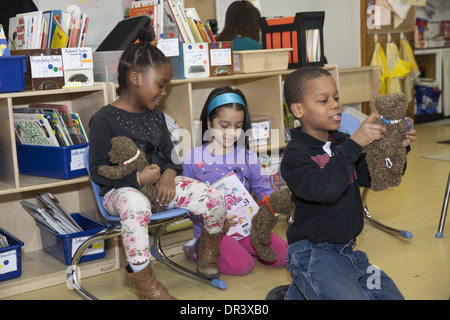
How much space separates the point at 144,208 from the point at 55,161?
55cm

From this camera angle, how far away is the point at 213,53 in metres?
2.52

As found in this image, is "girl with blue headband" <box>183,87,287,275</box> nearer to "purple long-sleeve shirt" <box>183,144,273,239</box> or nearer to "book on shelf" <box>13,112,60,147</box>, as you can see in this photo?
"purple long-sleeve shirt" <box>183,144,273,239</box>

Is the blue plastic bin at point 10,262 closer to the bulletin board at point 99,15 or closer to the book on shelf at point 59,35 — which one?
the book on shelf at point 59,35

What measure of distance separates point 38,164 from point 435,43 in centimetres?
520

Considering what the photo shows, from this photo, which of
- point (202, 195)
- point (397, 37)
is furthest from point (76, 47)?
point (397, 37)

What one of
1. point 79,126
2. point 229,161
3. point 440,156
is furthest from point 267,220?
point 440,156

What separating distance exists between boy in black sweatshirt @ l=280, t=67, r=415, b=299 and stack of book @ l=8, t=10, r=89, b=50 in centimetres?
109

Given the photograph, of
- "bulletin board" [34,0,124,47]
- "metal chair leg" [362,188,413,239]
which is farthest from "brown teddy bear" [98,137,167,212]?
"bulletin board" [34,0,124,47]

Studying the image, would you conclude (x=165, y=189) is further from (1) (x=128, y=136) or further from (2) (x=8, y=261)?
(2) (x=8, y=261)

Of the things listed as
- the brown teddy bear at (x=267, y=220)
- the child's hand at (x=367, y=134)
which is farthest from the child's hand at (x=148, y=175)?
the child's hand at (x=367, y=134)

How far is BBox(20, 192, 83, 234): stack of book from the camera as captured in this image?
2.25 metres

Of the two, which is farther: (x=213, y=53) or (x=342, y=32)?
(x=342, y=32)
